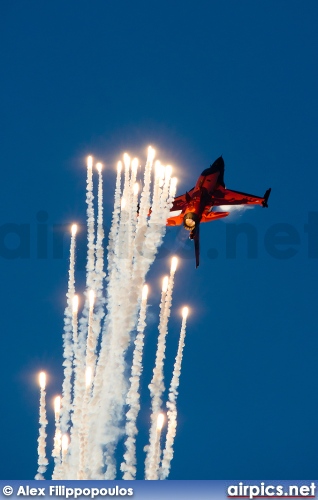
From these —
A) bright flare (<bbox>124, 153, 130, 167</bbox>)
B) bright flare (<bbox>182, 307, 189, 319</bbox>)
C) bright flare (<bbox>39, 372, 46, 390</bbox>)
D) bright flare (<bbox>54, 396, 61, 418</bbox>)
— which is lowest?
bright flare (<bbox>54, 396, 61, 418</bbox>)

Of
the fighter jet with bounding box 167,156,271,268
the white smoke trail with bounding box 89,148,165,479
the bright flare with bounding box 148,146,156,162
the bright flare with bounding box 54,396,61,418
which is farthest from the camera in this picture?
the bright flare with bounding box 148,146,156,162

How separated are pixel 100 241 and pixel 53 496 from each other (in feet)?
87.1

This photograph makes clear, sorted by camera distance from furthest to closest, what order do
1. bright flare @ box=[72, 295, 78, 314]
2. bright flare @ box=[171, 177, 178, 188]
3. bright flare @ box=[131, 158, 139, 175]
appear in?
bright flare @ box=[171, 177, 178, 188], bright flare @ box=[131, 158, 139, 175], bright flare @ box=[72, 295, 78, 314]

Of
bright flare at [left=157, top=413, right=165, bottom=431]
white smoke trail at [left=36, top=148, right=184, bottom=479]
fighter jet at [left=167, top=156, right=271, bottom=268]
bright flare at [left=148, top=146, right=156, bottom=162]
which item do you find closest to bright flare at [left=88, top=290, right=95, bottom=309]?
white smoke trail at [left=36, top=148, right=184, bottom=479]

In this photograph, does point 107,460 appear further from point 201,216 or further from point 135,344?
point 201,216

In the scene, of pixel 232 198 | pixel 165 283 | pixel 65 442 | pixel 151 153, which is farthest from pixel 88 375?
pixel 232 198

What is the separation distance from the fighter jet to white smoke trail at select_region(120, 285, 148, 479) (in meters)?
7.13

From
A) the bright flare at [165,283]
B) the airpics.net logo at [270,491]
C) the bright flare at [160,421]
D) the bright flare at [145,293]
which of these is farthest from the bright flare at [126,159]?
the airpics.net logo at [270,491]

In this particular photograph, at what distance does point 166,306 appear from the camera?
62906mm

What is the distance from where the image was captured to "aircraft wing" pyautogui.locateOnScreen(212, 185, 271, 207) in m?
71.2

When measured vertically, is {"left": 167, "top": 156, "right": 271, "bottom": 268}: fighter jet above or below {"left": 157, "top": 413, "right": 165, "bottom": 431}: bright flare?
above

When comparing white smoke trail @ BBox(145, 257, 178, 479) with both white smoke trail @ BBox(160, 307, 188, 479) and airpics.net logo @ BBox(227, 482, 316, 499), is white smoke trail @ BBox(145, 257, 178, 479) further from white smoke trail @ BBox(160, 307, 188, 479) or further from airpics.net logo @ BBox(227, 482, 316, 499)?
airpics.net logo @ BBox(227, 482, 316, 499)

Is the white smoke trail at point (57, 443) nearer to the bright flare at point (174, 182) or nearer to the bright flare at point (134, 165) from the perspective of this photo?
the bright flare at point (134, 165)

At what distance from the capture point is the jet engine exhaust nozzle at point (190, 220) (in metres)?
65.1
